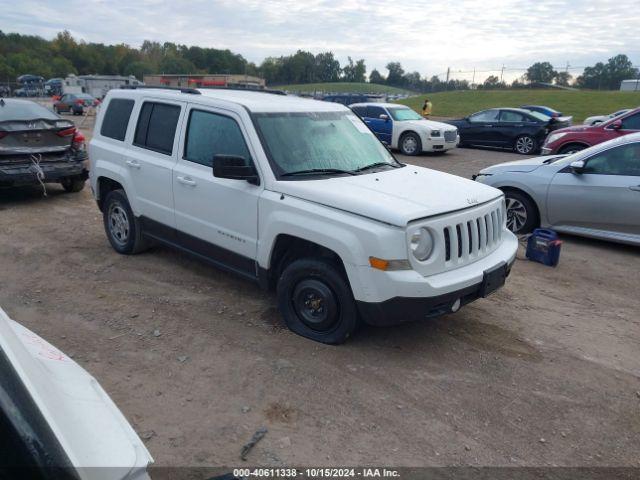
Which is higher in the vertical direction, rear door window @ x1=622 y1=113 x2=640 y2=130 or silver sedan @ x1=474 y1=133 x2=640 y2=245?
rear door window @ x1=622 y1=113 x2=640 y2=130

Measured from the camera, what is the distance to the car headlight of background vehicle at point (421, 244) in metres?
3.67

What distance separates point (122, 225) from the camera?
6117 millimetres

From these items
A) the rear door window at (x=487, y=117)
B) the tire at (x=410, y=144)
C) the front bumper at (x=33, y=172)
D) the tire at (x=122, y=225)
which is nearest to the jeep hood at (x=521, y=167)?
the tire at (x=122, y=225)

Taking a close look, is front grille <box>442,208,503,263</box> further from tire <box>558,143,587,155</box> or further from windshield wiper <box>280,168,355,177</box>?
tire <box>558,143,587,155</box>

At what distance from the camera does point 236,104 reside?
4621 mm

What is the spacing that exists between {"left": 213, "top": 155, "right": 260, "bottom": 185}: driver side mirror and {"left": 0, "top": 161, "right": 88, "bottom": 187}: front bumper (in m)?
5.38

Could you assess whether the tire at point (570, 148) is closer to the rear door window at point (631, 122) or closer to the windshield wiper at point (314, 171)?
the rear door window at point (631, 122)

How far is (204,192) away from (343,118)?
1570 mm

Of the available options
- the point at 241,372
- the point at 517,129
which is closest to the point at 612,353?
the point at 241,372

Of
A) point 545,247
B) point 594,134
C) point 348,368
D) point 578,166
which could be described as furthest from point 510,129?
point 348,368

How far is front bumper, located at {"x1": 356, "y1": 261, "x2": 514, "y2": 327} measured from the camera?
12.0ft

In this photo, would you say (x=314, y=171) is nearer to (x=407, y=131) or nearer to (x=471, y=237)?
(x=471, y=237)

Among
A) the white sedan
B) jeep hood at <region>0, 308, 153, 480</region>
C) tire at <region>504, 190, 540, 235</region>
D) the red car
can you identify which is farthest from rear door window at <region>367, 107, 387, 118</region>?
jeep hood at <region>0, 308, 153, 480</region>

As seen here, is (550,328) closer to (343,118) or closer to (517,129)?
(343,118)
